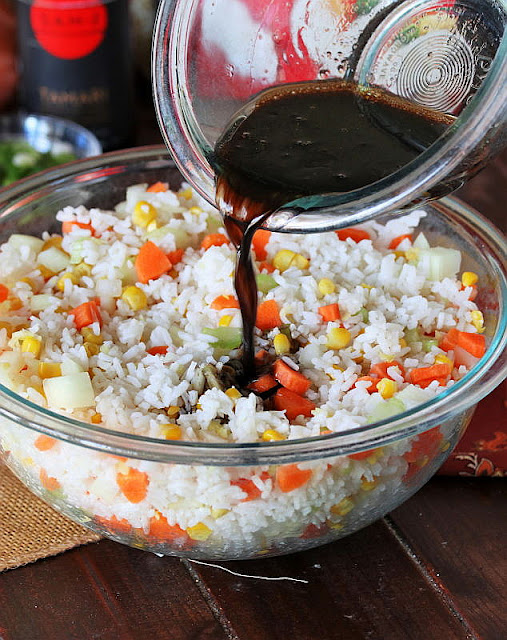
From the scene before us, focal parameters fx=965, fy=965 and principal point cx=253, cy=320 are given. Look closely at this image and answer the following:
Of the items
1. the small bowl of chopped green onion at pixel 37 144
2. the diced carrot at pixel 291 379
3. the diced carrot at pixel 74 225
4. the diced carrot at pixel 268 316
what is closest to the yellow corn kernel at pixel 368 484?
the diced carrot at pixel 291 379

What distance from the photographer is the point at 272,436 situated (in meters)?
1.82

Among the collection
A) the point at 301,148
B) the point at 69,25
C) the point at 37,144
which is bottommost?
the point at 37,144

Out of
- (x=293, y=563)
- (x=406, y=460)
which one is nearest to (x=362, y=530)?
(x=293, y=563)

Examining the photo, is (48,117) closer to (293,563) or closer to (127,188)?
(127,188)

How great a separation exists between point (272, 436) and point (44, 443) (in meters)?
0.43

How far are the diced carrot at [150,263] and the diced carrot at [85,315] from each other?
174 mm

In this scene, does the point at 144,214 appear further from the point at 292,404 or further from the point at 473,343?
the point at 473,343

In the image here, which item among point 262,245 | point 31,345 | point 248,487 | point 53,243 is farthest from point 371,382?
point 53,243

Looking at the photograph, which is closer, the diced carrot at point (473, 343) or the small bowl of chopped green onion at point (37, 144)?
the diced carrot at point (473, 343)

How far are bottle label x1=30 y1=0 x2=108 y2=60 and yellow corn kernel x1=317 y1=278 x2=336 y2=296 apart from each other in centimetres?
175

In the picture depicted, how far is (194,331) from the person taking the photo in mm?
2133

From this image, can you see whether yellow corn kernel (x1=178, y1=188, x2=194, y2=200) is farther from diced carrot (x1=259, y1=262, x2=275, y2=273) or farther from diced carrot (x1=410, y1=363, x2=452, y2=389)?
diced carrot (x1=410, y1=363, x2=452, y2=389)

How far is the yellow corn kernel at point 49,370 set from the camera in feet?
Answer: 6.50

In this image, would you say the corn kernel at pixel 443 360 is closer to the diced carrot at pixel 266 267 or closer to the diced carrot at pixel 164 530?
the diced carrot at pixel 266 267
